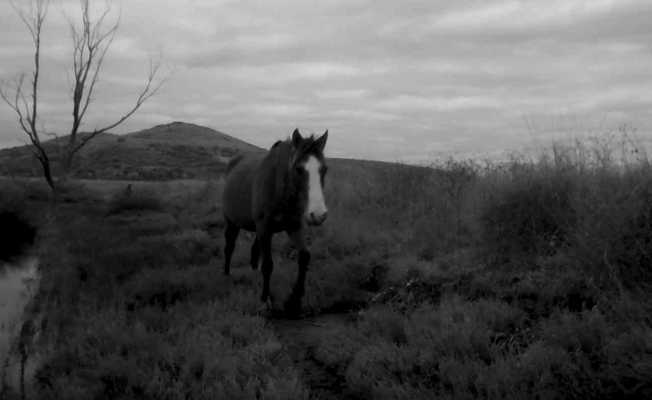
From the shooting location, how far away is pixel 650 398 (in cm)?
303

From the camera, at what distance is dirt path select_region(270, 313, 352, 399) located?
4.22m

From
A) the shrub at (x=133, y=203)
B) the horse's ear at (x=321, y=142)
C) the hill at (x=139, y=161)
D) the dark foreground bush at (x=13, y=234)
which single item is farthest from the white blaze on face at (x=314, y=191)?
the hill at (x=139, y=161)

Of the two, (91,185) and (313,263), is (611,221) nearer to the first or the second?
(313,263)

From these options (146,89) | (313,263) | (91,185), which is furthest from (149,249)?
(91,185)

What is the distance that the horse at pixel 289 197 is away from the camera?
19.8 feet

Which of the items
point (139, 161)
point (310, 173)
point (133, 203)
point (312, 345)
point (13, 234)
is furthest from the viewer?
point (139, 161)

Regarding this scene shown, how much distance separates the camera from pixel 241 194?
8812mm

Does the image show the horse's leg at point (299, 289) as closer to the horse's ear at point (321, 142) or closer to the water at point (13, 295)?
the horse's ear at point (321, 142)

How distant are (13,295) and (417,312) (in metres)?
8.69

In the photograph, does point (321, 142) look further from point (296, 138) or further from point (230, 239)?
point (230, 239)

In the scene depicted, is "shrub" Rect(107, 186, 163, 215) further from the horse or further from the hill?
the hill

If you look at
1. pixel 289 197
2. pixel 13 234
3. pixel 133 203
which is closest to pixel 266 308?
pixel 289 197

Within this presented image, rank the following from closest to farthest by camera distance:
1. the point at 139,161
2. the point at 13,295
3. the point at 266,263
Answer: the point at 266,263
the point at 13,295
the point at 139,161

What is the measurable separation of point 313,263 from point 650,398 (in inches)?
262
